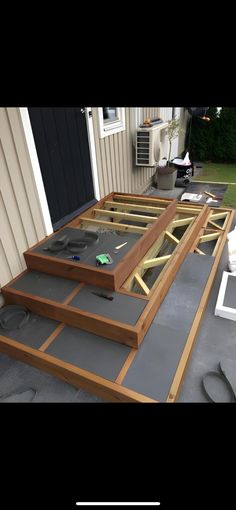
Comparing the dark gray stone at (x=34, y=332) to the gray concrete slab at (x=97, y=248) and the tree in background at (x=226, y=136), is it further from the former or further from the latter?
Answer: the tree in background at (x=226, y=136)

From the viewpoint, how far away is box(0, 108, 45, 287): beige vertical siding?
2793mm

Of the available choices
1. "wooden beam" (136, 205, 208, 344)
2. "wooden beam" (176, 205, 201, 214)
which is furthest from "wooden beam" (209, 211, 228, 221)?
"wooden beam" (136, 205, 208, 344)

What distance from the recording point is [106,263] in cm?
287

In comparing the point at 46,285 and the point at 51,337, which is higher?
the point at 46,285

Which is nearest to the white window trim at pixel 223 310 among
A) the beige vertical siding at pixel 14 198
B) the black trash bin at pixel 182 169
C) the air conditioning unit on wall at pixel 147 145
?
the beige vertical siding at pixel 14 198

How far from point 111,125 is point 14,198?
2.73 meters

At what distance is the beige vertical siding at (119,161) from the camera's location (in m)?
4.64

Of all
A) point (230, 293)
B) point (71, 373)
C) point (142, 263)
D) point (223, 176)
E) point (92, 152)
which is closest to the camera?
point (71, 373)

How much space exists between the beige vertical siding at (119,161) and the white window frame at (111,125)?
0.24 ft

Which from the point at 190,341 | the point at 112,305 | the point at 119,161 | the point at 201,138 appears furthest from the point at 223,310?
the point at 201,138

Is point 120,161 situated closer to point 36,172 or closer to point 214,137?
point 36,172

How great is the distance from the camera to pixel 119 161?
5.37m
